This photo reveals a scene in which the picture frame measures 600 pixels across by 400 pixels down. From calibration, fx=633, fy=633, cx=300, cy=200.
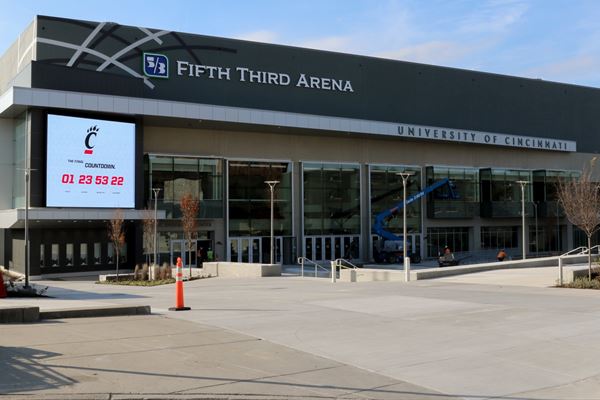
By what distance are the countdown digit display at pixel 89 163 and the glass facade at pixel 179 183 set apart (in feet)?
9.18

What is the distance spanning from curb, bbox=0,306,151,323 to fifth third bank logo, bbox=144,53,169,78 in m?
36.1

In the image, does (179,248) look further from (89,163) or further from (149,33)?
(149,33)

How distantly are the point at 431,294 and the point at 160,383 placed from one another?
1267 centimetres

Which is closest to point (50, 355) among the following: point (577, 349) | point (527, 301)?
point (577, 349)

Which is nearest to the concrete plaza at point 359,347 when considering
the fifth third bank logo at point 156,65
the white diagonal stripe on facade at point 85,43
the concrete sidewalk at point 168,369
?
the concrete sidewalk at point 168,369

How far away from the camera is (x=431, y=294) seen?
1886 centimetres

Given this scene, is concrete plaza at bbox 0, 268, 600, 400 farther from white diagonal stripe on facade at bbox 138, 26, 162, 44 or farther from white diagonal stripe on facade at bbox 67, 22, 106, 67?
white diagonal stripe on facade at bbox 138, 26, 162, 44

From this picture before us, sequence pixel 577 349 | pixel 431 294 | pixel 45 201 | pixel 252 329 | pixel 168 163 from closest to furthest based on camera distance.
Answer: pixel 577 349 < pixel 252 329 < pixel 431 294 < pixel 45 201 < pixel 168 163

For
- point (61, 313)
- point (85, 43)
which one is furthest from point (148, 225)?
point (61, 313)

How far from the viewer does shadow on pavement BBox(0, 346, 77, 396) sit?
714 centimetres

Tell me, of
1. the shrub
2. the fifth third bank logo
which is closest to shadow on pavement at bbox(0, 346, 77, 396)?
the shrub

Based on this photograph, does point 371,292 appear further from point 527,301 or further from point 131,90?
point 131,90

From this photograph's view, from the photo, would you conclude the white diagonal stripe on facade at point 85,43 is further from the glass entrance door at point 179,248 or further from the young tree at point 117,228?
the glass entrance door at point 179,248

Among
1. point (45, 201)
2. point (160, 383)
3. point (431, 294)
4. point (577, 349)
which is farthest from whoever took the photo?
point (45, 201)
